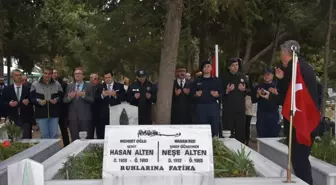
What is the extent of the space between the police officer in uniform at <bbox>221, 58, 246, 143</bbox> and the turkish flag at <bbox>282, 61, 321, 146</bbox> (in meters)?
3.54

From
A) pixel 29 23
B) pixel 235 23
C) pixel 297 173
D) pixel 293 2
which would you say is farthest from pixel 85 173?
pixel 29 23

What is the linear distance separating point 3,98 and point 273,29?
12778 millimetres

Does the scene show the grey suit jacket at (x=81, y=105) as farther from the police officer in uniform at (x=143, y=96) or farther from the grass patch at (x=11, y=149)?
the grass patch at (x=11, y=149)

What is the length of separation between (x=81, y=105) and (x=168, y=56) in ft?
9.05

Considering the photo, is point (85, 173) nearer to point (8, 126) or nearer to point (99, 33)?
point (8, 126)

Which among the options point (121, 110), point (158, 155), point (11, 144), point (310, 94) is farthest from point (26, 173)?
point (121, 110)

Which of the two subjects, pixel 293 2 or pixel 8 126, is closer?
pixel 8 126

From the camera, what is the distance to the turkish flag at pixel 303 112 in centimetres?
516

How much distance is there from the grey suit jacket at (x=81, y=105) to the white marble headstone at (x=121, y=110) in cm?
53

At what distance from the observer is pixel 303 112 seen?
5.15 m

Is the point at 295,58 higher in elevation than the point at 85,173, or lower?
higher

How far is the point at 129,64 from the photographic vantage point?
2130cm

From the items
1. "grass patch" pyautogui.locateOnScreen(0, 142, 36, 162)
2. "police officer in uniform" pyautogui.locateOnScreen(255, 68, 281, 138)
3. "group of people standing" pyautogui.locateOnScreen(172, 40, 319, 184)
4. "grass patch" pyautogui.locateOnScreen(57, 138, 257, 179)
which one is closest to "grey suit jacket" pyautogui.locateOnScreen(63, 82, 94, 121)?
"grass patch" pyautogui.locateOnScreen(0, 142, 36, 162)

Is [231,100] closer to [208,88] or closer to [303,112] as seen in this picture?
[208,88]
